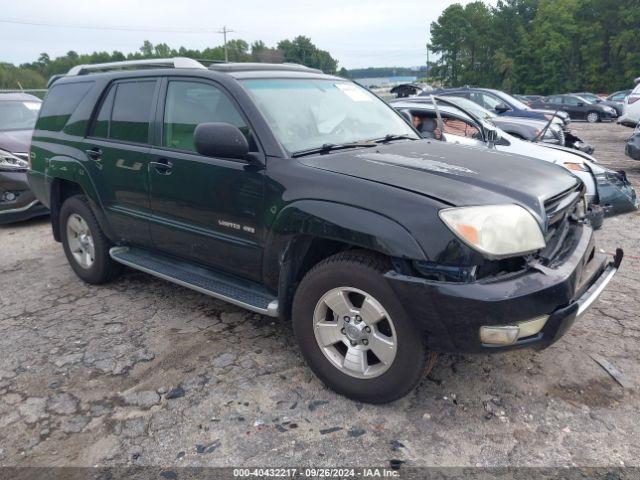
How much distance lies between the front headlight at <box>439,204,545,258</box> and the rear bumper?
13 centimetres

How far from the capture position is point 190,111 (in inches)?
143

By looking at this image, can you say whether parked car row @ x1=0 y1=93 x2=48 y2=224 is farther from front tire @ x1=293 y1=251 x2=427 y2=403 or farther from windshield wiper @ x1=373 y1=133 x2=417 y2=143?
front tire @ x1=293 y1=251 x2=427 y2=403

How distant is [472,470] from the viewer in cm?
234

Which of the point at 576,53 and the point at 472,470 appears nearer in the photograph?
the point at 472,470

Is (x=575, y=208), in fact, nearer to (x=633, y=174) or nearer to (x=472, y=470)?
(x=472, y=470)

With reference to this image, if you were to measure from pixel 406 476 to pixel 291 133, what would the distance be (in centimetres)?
203

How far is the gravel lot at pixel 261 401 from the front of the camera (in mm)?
2496

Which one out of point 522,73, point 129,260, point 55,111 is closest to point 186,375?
point 129,260

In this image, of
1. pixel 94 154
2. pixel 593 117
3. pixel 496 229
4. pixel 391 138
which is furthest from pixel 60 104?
pixel 593 117

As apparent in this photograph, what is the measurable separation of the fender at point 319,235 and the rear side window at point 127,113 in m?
1.52

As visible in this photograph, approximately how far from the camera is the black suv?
2426 millimetres

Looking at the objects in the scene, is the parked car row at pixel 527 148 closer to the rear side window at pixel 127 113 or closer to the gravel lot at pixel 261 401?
the gravel lot at pixel 261 401

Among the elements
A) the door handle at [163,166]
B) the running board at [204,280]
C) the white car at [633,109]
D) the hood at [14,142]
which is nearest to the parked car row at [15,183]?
the hood at [14,142]

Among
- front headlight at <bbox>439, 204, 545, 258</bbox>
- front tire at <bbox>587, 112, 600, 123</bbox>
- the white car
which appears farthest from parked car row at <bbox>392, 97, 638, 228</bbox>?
front tire at <bbox>587, 112, 600, 123</bbox>
